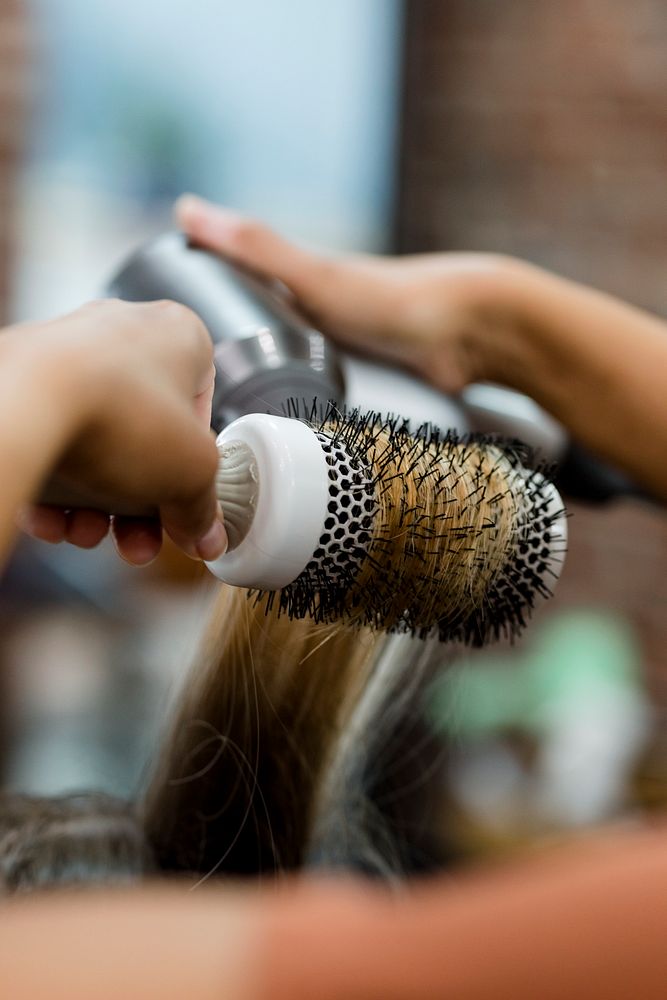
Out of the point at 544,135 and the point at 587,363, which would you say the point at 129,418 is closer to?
the point at 587,363

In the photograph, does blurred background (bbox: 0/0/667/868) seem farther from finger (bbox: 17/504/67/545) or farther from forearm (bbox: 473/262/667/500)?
finger (bbox: 17/504/67/545)

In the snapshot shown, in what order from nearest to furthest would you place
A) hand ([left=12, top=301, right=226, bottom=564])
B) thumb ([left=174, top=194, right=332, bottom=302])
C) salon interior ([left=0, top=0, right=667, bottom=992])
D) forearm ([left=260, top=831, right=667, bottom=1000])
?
forearm ([left=260, top=831, right=667, bottom=1000]), hand ([left=12, top=301, right=226, bottom=564]), thumb ([left=174, top=194, right=332, bottom=302]), salon interior ([left=0, top=0, right=667, bottom=992])

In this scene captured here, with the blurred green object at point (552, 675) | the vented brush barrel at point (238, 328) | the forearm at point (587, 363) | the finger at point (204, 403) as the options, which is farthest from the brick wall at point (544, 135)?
the finger at point (204, 403)

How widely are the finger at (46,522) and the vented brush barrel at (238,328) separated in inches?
3.9

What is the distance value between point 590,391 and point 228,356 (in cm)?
26

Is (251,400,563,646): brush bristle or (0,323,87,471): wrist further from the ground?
(0,323,87,471): wrist

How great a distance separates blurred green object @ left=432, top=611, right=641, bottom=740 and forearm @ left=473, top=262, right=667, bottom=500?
0.97 meters

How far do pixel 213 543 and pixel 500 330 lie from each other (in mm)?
340

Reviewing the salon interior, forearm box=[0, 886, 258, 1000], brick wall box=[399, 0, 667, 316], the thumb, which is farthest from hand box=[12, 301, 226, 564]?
brick wall box=[399, 0, 667, 316]

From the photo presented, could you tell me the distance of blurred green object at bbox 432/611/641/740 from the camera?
66.1 inches

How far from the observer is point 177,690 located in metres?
0.57

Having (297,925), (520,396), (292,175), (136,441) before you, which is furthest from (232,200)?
(297,925)

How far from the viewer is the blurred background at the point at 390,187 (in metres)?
1.64

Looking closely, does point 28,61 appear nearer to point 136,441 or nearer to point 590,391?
point 590,391
